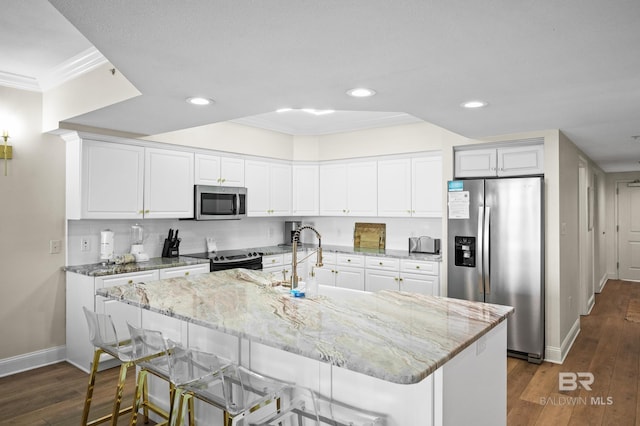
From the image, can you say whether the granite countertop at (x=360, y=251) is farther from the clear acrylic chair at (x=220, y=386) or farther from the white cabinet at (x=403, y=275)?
the clear acrylic chair at (x=220, y=386)

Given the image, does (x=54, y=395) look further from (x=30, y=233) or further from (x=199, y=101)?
(x=199, y=101)

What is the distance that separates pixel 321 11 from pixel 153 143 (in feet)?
10.9

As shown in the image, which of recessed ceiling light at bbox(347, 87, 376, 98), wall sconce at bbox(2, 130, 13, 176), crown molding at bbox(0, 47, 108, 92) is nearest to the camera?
recessed ceiling light at bbox(347, 87, 376, 98)

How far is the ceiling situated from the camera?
1562mm

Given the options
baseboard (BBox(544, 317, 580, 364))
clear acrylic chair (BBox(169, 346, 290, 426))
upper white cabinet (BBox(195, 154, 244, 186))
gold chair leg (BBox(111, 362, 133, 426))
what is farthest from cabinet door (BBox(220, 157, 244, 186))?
baseboard (BBox(544, 317, 580, 364))

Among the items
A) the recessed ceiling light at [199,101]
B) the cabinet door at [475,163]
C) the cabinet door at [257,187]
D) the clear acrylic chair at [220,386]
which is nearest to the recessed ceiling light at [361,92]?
the recessed ceiling light at [199,101]

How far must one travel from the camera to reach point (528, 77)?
2307 millimetres

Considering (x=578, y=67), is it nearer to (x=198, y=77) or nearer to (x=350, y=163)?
(x=198, y=77)

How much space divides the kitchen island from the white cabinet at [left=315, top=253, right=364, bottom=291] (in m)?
2.59

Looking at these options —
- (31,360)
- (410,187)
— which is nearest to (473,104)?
(410,187)

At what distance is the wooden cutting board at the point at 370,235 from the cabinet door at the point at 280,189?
41.8 inches

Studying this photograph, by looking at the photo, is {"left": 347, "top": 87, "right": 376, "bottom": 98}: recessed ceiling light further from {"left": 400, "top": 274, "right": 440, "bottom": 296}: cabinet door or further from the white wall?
the white wall

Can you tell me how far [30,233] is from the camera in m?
3.79

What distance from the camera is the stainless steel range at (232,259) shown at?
4.57 metres
